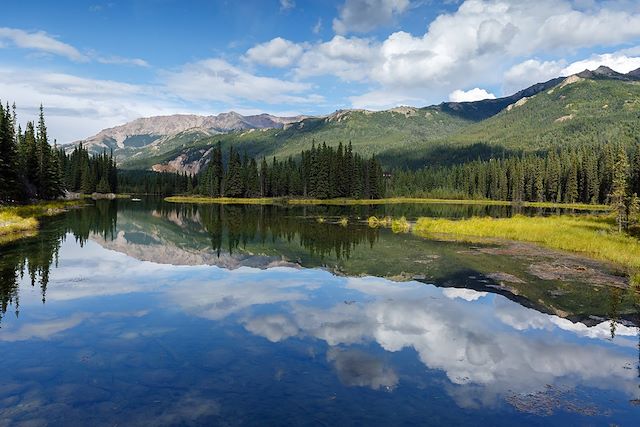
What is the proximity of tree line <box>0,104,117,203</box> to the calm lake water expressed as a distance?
44.8 m

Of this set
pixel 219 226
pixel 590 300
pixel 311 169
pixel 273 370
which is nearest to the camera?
pixel 273 370

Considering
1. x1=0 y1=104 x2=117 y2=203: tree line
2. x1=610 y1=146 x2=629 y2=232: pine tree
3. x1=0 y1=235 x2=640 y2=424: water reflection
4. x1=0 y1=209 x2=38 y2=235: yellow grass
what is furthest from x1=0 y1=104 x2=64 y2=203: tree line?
x1=610 y1=146 x2=629 y2=232: pine tree

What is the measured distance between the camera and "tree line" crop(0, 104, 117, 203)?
2886 inches

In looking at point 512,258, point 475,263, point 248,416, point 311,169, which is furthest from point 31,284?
point 311,169

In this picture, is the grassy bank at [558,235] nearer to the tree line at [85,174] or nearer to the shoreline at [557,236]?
the shoreline at [557,236]

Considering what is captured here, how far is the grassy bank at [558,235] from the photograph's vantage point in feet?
134

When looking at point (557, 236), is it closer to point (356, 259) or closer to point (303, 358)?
point (356, 259)

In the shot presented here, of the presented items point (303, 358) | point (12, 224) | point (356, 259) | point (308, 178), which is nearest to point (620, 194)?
point (356, 259)

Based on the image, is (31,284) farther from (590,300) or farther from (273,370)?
(590,300)

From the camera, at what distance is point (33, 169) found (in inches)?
3888

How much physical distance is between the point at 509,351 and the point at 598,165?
189 metres

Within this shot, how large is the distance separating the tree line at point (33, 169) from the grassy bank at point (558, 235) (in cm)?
6783

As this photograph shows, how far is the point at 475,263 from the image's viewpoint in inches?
1506

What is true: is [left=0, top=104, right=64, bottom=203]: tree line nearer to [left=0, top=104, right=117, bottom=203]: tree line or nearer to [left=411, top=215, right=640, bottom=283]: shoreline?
[left=0, top=104, right=117, bottom=203]: tree line
